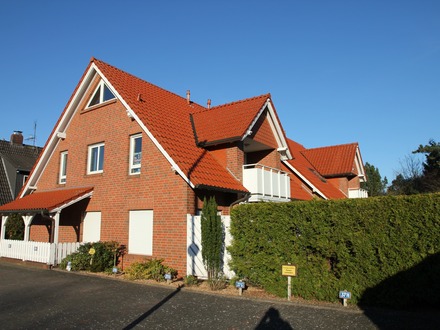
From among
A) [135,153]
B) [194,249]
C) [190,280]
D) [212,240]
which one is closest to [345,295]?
[212,240]

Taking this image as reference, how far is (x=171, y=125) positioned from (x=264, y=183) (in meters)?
4.62

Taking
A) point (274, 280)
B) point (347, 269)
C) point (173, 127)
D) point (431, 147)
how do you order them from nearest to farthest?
point (347, 269) → point (274, 280) → point (173, 127) → point (431, 147)

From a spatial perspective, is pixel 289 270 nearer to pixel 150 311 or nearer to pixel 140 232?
pixel 150 311

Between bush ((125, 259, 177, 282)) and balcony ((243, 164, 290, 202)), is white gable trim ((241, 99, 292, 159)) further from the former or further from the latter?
bush ((125, 259, 177, 282))

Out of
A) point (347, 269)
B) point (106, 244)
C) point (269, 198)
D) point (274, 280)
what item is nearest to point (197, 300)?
point (274, 280)

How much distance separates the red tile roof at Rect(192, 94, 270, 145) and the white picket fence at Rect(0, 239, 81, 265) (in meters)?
7.16

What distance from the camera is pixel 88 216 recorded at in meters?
16.2

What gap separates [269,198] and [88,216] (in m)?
8.11

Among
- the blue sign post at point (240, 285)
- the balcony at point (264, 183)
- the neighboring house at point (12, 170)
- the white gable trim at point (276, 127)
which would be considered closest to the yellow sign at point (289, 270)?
the blue sign post at point (240, 285)

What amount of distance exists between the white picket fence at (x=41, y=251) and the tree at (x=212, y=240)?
7.07 m

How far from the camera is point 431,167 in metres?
34.0

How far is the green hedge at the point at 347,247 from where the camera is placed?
819 cm

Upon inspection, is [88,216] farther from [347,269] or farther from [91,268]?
[347,269]

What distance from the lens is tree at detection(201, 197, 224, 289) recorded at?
10.9 m
